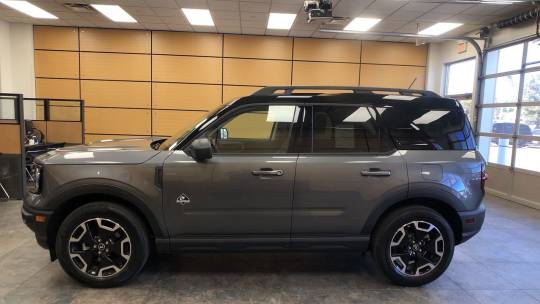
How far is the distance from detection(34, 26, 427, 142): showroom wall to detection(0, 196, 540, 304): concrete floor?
18.3 feet

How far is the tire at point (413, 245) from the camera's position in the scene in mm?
2955

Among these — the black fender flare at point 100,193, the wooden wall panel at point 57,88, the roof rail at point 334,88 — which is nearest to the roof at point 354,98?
the roof rail at point 334,88

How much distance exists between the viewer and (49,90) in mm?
8914

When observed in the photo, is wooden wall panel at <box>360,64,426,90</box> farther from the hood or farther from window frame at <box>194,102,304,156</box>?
the hood

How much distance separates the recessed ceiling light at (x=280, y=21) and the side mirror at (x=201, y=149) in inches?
210

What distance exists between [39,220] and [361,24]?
724 cm

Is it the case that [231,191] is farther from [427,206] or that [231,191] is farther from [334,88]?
[427,206]

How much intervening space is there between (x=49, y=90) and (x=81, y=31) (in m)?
1.69

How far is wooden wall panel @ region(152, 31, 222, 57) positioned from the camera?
8945 mm

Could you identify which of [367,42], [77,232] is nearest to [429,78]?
[367,42]

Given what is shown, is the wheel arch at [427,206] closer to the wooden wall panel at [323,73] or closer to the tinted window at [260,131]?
the tinted window at [260,131]

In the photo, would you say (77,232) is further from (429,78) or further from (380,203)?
(429,78)

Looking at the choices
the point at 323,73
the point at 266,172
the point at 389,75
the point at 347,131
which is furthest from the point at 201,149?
the point at 389,75

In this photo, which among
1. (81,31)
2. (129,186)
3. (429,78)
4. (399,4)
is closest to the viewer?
(129,186)
